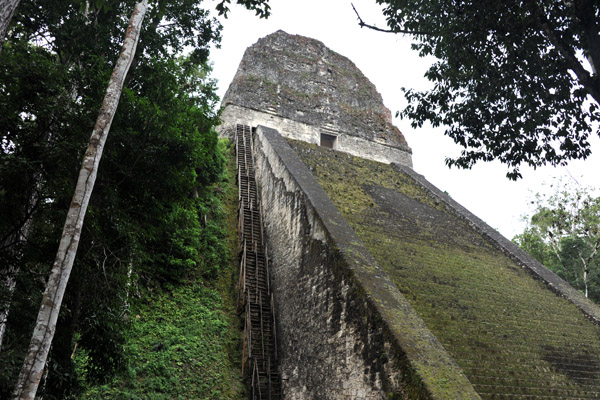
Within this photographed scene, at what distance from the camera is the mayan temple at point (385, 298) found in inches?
191

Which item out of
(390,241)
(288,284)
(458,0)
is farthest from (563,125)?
(288,284)

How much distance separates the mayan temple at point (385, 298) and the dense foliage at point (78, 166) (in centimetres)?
248

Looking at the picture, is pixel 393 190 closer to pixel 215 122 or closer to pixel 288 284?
pixel 288 284

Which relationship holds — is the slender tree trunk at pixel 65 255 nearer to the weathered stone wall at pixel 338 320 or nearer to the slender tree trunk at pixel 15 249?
the slender tree trunk at pixel 15 249

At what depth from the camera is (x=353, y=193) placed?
1012 cm

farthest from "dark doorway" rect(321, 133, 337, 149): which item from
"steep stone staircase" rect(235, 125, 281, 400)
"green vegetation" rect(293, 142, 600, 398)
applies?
"steep stone staircase" rect(235, 125, 281, 400)

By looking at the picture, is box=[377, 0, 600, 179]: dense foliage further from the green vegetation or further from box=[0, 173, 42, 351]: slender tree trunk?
box=[0, 173, 42, 351]: slender tree trunk

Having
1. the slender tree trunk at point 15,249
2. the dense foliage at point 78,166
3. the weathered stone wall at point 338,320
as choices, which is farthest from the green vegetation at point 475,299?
the slender tree trunk at point 15,249

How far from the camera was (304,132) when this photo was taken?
15.3m

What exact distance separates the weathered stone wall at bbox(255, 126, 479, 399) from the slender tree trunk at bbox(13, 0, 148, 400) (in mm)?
3263

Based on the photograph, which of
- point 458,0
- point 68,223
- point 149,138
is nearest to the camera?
point 68,223

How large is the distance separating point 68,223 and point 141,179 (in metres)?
1.49

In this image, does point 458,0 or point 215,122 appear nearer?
point 458,0

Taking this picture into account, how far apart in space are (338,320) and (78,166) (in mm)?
3683
